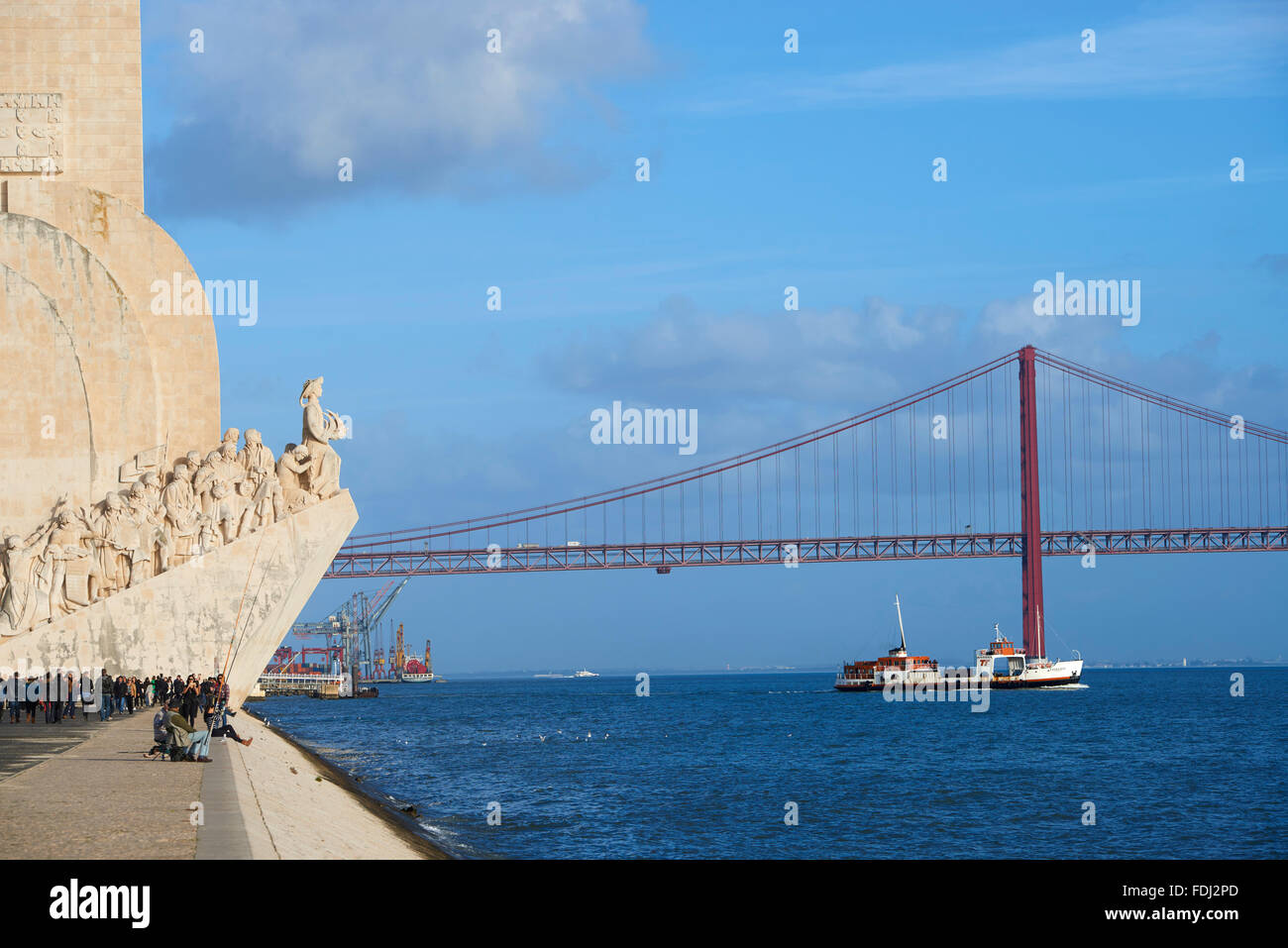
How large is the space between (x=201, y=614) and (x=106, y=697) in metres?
1.40

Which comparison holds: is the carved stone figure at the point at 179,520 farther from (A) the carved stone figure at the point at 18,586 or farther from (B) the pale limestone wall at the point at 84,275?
(A) the carved stone figure at the point at 18,586

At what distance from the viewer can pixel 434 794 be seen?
53.5 feet

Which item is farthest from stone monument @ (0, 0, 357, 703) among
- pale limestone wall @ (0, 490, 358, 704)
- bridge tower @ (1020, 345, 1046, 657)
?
bridge tower @ (1020, 345, 1046, 657)

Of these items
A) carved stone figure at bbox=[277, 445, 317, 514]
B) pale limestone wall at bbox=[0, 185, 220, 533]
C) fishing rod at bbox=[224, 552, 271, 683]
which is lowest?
fishing rod at bbox=[224, 552, 271, 683]

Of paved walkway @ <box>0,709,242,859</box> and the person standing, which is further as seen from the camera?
the person standing

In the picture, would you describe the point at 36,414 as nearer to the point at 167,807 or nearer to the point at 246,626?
the point at 246,626

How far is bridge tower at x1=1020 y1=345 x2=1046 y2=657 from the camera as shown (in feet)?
130

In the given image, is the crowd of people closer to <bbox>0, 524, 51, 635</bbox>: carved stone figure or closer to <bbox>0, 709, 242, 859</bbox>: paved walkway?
<bbox>0, 524, 51, 635</bbox>: carved stone figure

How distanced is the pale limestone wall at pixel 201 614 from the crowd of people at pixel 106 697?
247 millimetres

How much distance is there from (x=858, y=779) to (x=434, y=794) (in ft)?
17.4

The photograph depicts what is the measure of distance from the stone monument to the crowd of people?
0.33 meters
